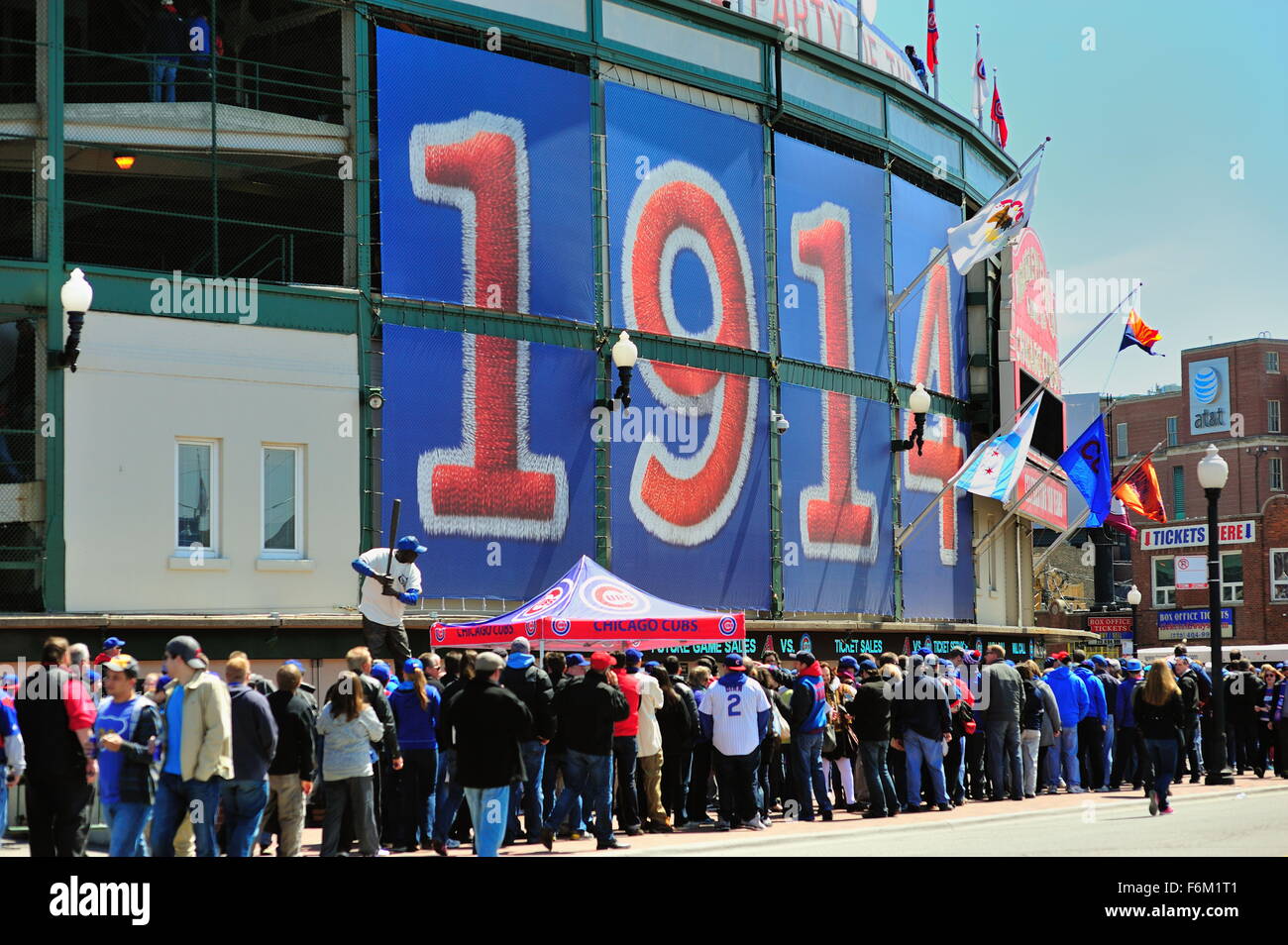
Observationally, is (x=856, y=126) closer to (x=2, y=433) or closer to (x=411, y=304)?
(x=411, y=304)

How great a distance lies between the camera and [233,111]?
79.8ft

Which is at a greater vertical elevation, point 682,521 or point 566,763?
point 682,521

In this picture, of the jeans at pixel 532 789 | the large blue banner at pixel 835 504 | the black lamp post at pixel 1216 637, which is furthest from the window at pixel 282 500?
the black lamp post at pixel 1216 637

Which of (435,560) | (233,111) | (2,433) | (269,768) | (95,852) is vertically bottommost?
(95,852)

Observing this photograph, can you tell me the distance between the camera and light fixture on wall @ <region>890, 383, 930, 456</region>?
33000 mm

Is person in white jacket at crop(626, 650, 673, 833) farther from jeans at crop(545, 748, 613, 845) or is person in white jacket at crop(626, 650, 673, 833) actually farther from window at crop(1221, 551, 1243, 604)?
window at crop(1221, 551, 1243, 604)

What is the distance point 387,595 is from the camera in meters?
20.5

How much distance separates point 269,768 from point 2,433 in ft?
31.8

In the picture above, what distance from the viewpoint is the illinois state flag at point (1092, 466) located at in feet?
116

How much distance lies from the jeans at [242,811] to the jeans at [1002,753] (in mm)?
11761

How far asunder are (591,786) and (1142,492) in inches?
1440

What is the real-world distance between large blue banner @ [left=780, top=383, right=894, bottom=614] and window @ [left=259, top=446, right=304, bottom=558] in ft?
33.1
